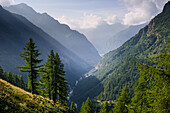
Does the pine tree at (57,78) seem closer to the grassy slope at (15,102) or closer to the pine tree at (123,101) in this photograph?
the grassy slope at (15,102)

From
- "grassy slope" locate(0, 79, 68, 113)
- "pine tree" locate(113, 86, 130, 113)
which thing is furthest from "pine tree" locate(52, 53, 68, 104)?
"pine tree" locate(113, 86, 130, 113)

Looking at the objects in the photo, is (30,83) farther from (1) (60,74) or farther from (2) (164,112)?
(2) (164,112)

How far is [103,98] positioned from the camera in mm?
152500

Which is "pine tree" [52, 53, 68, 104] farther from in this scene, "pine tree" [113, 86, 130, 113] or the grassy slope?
"pine tree" [113, 86, 130, 113]

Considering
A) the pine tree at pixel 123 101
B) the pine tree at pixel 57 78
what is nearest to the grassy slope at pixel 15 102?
the pine tree at pixel 57 78

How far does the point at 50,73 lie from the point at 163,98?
82.2 ft

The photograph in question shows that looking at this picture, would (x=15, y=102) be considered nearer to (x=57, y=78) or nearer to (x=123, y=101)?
(x=57, y=78)

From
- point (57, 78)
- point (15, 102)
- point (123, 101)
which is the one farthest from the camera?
point (57, 78)

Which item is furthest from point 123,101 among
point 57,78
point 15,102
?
point 15,102

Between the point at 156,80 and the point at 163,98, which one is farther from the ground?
the point at 156,80

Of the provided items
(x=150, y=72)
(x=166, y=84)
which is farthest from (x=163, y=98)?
(x=150, y=72)

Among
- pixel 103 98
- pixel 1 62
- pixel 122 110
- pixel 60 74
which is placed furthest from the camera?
pixel 1 62

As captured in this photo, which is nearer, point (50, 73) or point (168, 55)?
point (168, 55)

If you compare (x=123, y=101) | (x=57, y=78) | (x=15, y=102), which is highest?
(x=57, y=78)
